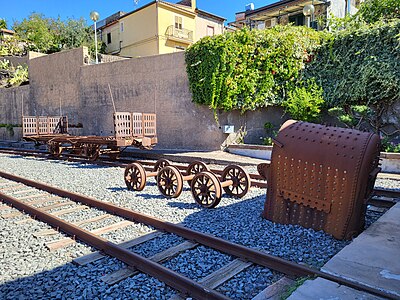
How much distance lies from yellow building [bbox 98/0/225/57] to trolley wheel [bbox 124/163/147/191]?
85.9 feet

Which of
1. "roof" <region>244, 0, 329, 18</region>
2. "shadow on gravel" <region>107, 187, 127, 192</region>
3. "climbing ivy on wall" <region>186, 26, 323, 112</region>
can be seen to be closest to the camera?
"shadow on gravel" <region>107, 187, 127, 192</region>

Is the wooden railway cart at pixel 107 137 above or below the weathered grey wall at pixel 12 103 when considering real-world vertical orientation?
below

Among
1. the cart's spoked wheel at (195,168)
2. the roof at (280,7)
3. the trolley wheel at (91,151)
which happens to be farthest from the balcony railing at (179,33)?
the cart's spoked wheel at (195,168)

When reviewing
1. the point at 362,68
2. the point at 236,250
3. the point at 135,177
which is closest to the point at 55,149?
the point at 135,177

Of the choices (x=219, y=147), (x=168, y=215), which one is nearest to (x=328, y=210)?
(x=168, y=215)

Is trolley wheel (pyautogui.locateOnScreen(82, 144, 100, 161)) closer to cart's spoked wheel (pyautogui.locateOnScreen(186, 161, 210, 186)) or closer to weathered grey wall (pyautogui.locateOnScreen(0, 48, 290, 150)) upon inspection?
weathered grey wall (pyautogui.locateOnScreen(0, 48, 290, 150))

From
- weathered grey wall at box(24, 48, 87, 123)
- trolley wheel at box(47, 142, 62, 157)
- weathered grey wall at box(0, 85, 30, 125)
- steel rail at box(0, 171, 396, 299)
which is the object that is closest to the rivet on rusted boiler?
steel rail at box(0, 171, 396, 299)

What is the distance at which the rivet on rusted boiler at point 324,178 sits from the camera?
374 centimetres

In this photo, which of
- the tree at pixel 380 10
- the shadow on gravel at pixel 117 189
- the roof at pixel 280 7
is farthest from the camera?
the roof at pixel 280 7

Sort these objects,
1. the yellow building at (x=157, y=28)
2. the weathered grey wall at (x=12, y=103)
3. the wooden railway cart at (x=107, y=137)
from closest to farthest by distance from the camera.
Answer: the wooden railway cart at (x=107, y=137) < the weathered grey wall at (x=12, y=103) < the yellow building at (x=157, y=28)

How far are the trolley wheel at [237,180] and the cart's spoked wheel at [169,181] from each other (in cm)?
94

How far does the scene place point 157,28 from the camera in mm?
30438

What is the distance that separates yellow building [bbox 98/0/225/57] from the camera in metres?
30.9

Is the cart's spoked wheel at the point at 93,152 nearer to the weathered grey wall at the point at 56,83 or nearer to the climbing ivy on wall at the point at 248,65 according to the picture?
the climbing ivy on wall at the point at 248,65
